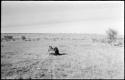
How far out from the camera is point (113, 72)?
23.0 ft

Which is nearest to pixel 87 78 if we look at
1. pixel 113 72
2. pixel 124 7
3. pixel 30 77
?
pixel 113 72

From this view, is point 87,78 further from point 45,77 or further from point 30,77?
point 30,77

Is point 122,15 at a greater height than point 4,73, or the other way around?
point 122,15

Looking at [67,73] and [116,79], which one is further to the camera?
[67,73]

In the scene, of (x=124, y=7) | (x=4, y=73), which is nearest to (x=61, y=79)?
(x=4, y=73)

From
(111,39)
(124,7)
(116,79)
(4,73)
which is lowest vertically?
(111,39)

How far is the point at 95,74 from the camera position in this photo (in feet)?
22.2

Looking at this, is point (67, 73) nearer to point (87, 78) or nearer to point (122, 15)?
point (87, 78)

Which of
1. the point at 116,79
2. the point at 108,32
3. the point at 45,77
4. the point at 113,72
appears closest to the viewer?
the point at 116,79

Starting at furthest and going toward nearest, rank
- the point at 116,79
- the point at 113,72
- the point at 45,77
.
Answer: the point at 113,72
the point at 45,77
the point at 116,79

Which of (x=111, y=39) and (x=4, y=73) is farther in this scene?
(x=111, y=39)

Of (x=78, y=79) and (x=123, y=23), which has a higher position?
(x=123, y=23)

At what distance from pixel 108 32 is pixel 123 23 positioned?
58.1ft

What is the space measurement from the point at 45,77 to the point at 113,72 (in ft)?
10.6
